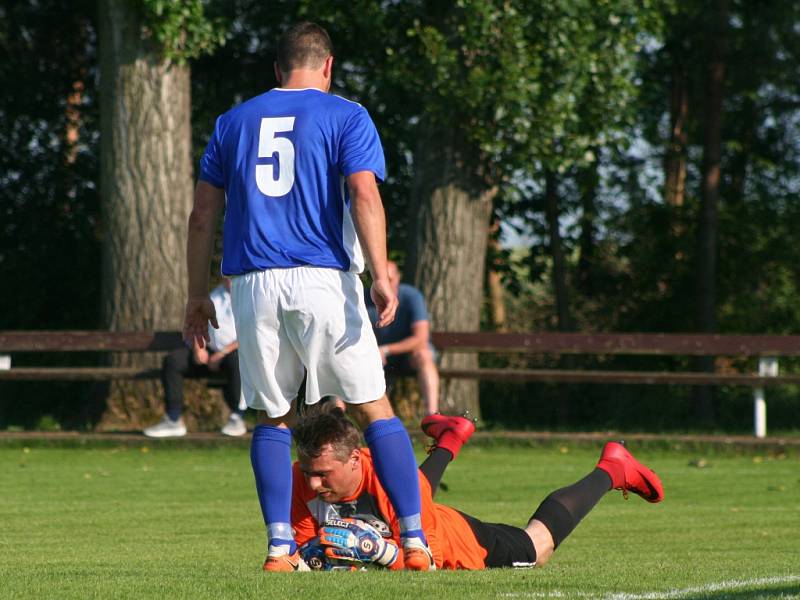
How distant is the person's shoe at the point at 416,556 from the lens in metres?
5.62

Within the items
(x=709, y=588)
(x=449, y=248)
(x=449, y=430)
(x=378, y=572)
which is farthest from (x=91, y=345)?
(x=709, y=588)

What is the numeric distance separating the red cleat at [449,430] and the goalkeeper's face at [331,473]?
1.06m

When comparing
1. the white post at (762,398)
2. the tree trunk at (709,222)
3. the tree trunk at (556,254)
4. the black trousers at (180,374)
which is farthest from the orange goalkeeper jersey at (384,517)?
the tree trunk at (556,254)

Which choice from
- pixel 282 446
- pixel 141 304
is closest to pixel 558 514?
pixel 282 446

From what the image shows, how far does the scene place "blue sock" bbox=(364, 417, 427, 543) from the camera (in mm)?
5672

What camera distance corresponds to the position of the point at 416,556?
Answer: 5.65 metres

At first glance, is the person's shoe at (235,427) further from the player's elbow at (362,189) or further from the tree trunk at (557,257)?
the tree trunk at (557,257)

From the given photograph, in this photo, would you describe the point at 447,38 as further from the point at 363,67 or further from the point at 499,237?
the point at 499,237

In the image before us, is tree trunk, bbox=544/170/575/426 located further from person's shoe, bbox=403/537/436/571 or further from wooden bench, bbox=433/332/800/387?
person's shoe, bbox=403/537/436/571

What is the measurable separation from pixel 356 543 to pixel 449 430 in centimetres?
131

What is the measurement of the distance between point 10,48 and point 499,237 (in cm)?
734

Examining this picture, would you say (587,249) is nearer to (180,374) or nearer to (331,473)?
(180,374)

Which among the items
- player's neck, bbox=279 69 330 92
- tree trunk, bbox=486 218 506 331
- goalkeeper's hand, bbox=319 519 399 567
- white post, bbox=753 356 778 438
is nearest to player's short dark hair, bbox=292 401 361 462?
goalkeeper's hand, bbox=319 519 399 567

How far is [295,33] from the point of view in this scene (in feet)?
19.2
